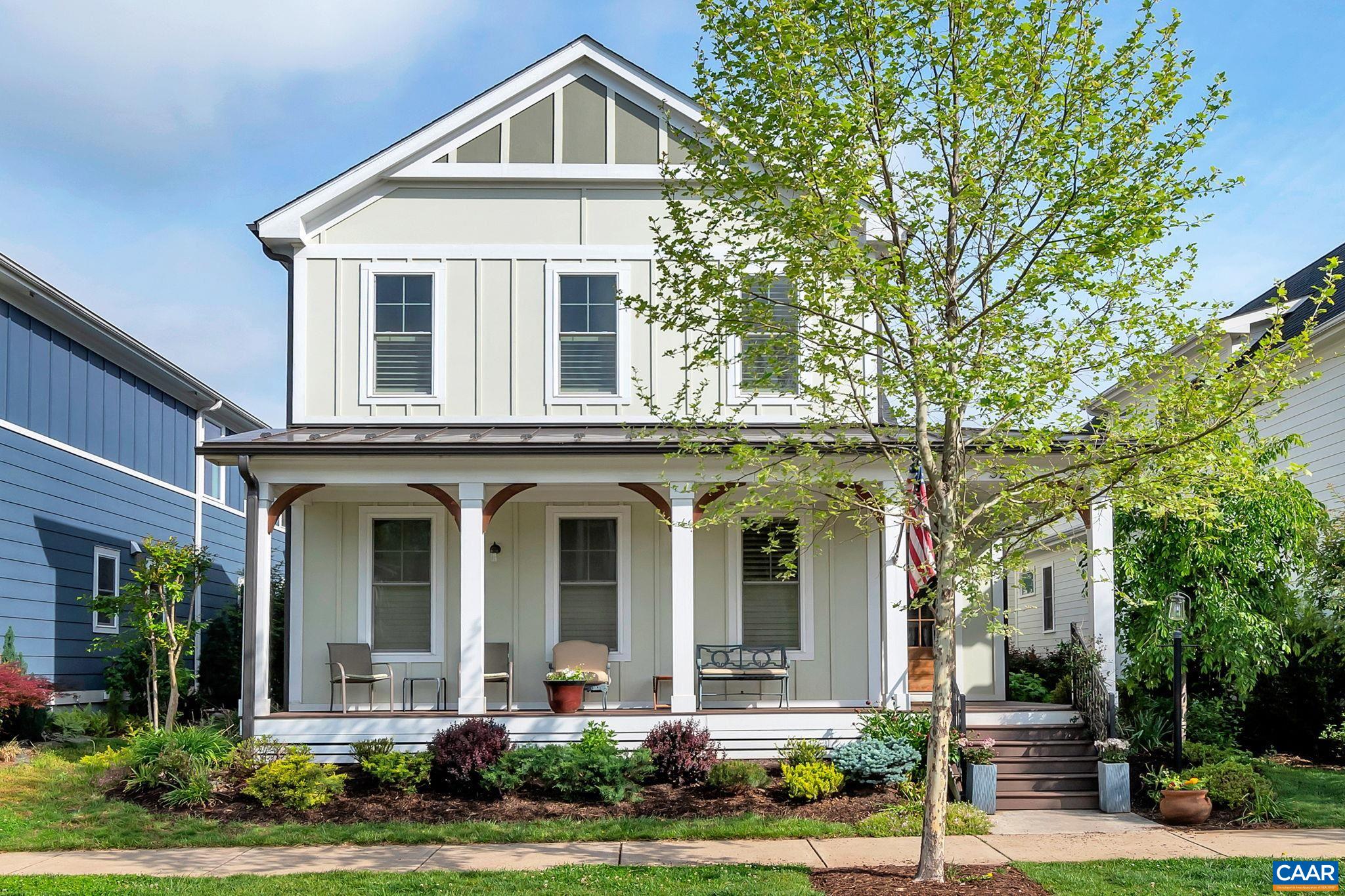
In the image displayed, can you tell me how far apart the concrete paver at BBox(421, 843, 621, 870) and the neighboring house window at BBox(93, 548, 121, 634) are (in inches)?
390

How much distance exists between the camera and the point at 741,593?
14.7 meters

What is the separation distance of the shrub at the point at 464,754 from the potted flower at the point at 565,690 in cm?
89

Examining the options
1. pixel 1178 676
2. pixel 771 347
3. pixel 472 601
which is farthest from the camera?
pixel 472 601

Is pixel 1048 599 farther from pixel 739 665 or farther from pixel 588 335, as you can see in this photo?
pixel 588 335

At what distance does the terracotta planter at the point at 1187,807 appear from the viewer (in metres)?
11.2

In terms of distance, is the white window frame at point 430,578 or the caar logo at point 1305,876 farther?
the white window frame at point 430,578

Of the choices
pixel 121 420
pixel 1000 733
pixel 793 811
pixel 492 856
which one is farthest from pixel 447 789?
pixel 121 420

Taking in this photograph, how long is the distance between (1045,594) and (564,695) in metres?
13.2

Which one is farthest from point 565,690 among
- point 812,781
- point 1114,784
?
point 1114,784

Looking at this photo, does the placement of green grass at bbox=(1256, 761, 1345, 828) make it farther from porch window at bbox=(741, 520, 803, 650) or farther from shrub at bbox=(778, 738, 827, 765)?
porch window at bbox=(741, 520, 803, 650)

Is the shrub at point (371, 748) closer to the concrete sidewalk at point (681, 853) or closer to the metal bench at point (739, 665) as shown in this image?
the concrete sidewalk at point (681, 853)

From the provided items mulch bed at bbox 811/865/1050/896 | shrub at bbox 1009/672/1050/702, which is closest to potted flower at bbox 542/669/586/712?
mulch bed at bbox 811/865/1050/896

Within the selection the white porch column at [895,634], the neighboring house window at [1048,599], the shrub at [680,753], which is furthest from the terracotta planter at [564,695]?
the neighboring house window at [1048,599]

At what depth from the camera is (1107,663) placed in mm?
13133
